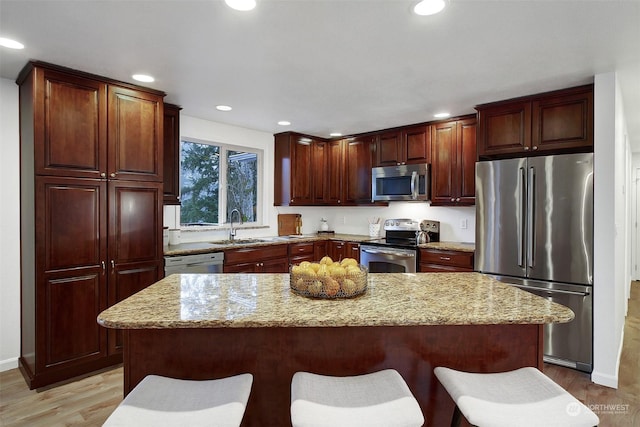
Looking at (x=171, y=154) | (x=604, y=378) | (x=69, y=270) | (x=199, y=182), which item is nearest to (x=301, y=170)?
(x=199, y=182)

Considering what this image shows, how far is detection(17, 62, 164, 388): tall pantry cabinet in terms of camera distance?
259cm

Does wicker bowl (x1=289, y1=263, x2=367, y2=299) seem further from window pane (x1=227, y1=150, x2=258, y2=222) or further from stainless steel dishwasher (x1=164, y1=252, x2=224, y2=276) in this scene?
window pane (x1=227, y1=150, x2=258, y2=222)

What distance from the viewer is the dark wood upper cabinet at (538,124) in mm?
2967

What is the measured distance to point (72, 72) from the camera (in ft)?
8.85

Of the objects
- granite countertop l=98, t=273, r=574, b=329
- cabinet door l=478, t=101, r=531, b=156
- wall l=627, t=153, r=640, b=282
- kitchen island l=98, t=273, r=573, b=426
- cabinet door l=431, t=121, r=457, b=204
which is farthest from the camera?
wall l=627, t=153, r=640, b=282

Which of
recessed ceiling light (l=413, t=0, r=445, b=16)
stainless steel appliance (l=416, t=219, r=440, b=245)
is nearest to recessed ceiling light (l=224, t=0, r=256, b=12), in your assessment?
recessed ceiling light (l=413, t=0, r=445, b=16)

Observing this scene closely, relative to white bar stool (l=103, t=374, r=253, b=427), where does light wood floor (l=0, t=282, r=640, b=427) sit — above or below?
below

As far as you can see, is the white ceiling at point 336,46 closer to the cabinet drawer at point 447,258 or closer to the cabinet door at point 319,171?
the cabinet drawer at point 447,258

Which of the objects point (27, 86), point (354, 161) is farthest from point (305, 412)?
point (354, 161)

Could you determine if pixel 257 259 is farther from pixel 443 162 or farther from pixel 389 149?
pixel 443 162

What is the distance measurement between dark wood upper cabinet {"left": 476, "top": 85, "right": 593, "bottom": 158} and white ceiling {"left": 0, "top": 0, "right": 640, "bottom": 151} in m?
0.15

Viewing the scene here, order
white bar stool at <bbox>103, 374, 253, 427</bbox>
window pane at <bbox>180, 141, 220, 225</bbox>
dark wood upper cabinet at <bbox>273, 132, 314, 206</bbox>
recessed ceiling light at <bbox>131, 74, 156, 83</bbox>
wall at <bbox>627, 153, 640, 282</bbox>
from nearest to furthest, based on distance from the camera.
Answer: white bar stool at <bbox>103, 374, 253, 427</bbox> < recessed ceiling light at <bbox>131, 74, 156, 83</bbox> < window pane at <bbox>180, 141, 220, 225</bbox> < dark wood upper cabinet at <bbox>273, 132, 314, 206</bbox> < wall at <bbox>627, 153, 640, 282</bbox>

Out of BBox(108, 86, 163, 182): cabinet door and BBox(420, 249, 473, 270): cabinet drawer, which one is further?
BBox(420, 249, 473, 270): cabinet drawer

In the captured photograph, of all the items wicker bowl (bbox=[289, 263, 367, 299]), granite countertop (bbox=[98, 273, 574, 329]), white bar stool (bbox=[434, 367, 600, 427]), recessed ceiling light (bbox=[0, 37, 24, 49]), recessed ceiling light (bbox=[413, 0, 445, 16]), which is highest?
recessed ceiling light (bbox=[0, 37, 24, 49])
